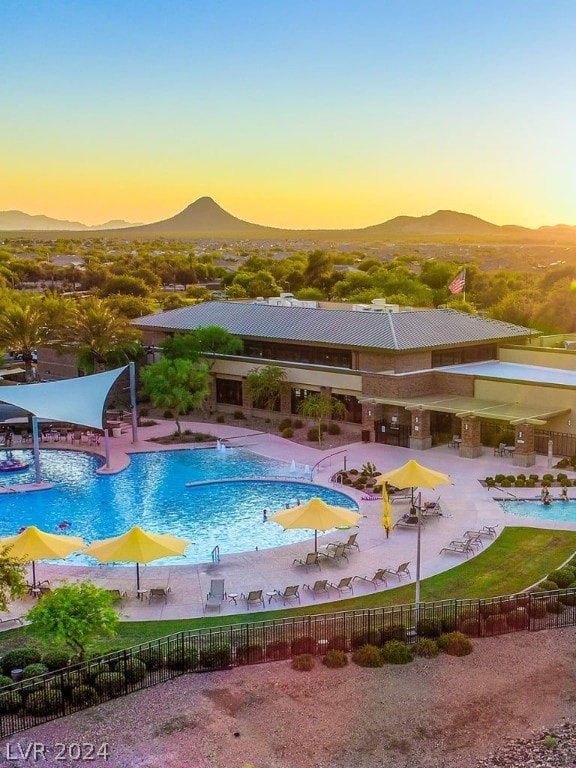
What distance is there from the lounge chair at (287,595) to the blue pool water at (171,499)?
16.2ft

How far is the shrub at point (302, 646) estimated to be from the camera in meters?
20.5

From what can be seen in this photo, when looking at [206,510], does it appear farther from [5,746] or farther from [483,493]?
[5,746]

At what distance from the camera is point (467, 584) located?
25734 millimetres

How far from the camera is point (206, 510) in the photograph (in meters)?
36.0

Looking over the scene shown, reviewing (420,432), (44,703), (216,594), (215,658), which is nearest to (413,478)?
(216,594)

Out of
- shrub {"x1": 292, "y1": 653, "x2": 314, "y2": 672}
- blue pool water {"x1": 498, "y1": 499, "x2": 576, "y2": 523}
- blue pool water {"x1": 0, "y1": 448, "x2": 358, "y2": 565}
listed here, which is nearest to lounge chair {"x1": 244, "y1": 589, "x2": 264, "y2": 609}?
shrub {"x1": 292, "y1": 653, "x2": 314, "y2": 672}

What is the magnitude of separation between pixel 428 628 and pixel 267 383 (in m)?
31.0

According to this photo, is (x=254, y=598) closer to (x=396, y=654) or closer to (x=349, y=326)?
(x=396, y=654)

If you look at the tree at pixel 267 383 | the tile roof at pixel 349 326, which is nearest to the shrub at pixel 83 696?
the tile roof at pixel 349 326

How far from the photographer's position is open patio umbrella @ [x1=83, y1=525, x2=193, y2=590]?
24672mm

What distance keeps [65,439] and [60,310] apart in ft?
67.1

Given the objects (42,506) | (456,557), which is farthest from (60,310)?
(456,557)

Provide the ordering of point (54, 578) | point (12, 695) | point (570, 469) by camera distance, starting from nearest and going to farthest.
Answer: point (12, 695) → point (54, 578) → point (570, 469)

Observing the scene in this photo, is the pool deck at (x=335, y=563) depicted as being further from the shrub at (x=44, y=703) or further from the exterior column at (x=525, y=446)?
the shrub at (x=44, y=703)
